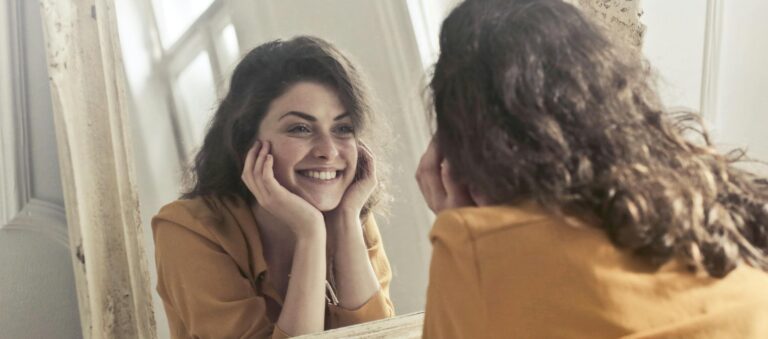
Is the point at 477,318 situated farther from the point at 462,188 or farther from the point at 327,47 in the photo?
the point at 327,47

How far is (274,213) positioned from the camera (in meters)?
1.11

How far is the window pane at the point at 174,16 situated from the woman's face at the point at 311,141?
155 millimetres

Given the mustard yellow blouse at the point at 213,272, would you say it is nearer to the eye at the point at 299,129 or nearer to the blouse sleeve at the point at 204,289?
the blouse sleeve at the point at 204,289

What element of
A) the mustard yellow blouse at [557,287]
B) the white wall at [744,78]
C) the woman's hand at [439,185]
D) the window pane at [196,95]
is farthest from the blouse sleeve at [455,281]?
the white wall at [744,78]

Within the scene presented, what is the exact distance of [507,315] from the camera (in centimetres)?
76

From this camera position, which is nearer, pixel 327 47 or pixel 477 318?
pixel 477 318

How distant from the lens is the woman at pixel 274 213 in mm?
1077

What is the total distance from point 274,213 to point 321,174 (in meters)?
0.08

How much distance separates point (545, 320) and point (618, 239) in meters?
0.10

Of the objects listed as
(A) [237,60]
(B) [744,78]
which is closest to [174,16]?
(A) [237,60]

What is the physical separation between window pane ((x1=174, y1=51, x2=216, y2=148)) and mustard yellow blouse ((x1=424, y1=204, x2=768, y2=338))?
0.45 meters

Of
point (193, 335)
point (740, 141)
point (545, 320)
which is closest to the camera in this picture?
point (545, 320)

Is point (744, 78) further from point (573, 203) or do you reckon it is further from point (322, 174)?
point (573, 203)

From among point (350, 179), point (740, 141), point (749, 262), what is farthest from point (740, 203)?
point (740, 141)
